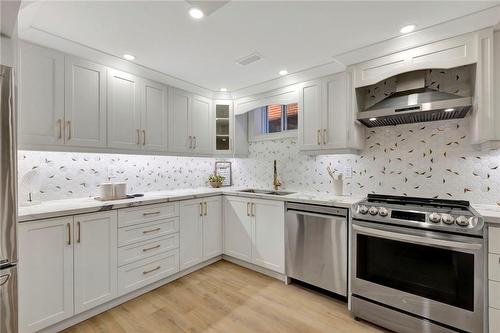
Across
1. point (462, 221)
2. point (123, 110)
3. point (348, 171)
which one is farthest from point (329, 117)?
point (123, 110)

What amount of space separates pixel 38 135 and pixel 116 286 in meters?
1.52

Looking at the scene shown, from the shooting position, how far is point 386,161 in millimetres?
2494

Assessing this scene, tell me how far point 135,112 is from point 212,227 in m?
1.73

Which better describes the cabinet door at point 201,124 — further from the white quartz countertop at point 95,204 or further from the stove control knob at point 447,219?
the stove control knob at point 447,219

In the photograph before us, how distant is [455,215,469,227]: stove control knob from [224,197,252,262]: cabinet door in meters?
1.99

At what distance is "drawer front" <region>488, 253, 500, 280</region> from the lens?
1532 mm

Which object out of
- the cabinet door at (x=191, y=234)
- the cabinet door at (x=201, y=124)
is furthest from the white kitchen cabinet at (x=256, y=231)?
the cabinet door at (x=201, y=124)

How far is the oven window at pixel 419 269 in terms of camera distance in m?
1.62

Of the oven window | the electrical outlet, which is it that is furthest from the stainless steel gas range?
the electrical outlet

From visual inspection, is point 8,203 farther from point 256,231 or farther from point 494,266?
point 494,266

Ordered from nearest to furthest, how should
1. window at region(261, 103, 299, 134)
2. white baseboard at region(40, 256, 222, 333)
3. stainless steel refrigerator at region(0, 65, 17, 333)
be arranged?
stainless steel refrigerator at region(0, 65, 17, 333)
white baseboard at region(40, 256, 222, 333)
window at region(261, 103, 299, 134)

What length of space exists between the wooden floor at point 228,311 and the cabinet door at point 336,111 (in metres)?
1.67

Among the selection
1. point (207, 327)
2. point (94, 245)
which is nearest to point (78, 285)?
point (94, 245)

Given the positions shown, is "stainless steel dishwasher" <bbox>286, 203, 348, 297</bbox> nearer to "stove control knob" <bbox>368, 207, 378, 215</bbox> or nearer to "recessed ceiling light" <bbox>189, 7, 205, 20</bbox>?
"stove control knob" <bbox>368, 207, 378, 215</bbox>
